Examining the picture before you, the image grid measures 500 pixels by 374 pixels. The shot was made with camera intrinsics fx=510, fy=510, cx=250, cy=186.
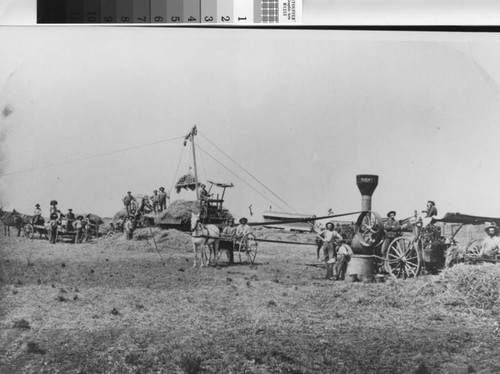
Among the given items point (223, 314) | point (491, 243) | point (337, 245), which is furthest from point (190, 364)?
point (491, 243)

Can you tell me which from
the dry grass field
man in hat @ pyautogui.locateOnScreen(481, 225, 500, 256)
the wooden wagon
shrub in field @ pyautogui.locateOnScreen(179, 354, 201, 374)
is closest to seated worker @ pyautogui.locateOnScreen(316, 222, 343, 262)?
the dry grass field

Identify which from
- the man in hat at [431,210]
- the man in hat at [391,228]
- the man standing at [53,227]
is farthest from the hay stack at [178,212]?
the man in hat at [431,210]

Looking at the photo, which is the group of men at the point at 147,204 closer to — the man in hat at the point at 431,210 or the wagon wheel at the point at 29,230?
the wagon wheel at the point at 29,230

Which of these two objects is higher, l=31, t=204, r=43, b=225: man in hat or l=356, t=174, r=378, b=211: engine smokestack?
l=356, t=174, r=378, b=211: engine smokestack

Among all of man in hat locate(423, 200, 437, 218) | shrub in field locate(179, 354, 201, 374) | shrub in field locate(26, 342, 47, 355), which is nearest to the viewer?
shrub in field locate(179, 354, 201, 374)

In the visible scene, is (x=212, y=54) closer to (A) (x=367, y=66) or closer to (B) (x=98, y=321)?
(A) (x=367, y=66)

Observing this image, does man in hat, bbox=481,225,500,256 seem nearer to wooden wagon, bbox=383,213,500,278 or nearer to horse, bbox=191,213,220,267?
wooden wagon, bbox=383,213,500,278
